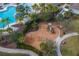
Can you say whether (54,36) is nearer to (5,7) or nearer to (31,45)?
(31,45)

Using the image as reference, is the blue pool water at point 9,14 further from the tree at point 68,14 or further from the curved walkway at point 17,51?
the tree at point 68,14

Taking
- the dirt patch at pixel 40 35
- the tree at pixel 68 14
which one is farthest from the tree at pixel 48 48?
the tree at pixel 68 14

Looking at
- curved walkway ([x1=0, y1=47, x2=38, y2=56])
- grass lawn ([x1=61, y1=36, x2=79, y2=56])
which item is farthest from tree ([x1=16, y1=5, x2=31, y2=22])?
grass lawn ([x1=61, y1=36, x2=79, y2=56])

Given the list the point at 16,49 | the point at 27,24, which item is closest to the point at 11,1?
the point at 27,24

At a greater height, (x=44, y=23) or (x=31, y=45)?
(x=44, y=23)

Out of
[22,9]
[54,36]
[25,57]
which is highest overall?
[22,9]
